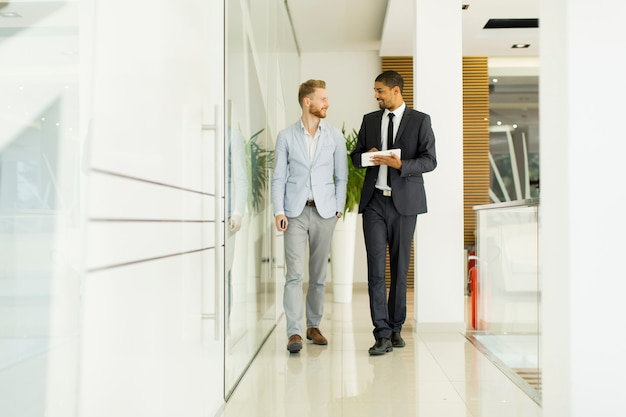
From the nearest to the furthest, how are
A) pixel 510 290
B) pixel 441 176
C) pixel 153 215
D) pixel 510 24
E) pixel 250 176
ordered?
pixel 153 215, pixel 510 290, pixel 250 176, pixel 441 176, pixel 510 24

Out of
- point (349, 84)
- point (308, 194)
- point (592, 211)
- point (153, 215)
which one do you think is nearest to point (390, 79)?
point (308, 194)

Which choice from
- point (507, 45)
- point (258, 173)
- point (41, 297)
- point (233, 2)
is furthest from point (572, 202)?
point (507, 45)

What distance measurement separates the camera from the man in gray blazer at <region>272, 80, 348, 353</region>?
15.0ft

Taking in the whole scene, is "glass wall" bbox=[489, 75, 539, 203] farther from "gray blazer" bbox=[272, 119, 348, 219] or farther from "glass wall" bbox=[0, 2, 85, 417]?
"glass wall" bbox=[0, 2, 85, 417]

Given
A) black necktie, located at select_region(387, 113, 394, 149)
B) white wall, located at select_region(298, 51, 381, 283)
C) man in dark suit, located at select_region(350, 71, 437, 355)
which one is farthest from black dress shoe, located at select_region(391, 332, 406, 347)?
white wall, located at select_region(298, 51, 381, 283)

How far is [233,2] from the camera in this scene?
3.54 metres

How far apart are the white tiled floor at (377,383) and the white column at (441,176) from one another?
0.37 m

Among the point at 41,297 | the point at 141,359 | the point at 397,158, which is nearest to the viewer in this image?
the point at 41,297

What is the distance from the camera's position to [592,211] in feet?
6.77

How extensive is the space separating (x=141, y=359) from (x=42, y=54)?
93 centimetres

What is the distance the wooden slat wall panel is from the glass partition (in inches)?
158

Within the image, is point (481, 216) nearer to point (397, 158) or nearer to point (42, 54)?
point (397, 158)

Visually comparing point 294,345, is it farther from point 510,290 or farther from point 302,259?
point 510,290

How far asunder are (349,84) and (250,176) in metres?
5.28
